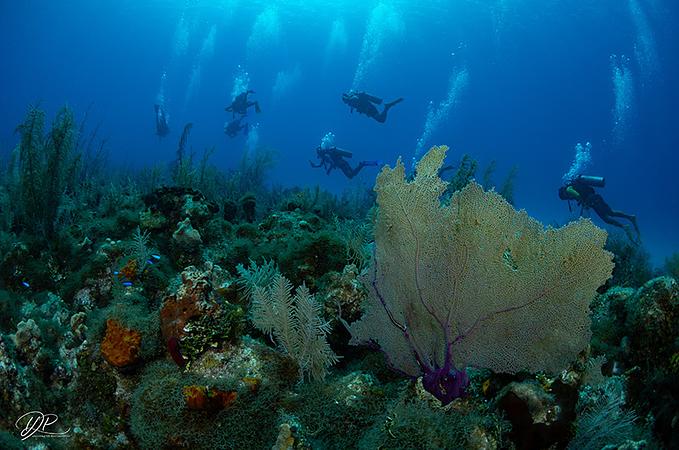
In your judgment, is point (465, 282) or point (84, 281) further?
point (84, 281)

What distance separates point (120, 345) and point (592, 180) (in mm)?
13776

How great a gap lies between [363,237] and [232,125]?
18659mm

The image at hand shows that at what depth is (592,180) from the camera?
12.7m

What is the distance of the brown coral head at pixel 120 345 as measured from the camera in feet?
12.2

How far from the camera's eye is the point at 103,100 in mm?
153375

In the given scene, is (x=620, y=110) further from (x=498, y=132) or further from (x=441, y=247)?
(x=441, y=247)

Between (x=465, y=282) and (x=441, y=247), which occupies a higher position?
(x=441, y=247)

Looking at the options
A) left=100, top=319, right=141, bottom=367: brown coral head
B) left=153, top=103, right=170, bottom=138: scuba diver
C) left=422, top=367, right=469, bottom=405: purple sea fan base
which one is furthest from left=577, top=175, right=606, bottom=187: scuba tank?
left=153, top=103, right=170, bottom=138: scuba diver

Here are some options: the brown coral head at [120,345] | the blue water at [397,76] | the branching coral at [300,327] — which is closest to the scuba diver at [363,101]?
the branching coral at [300,327]

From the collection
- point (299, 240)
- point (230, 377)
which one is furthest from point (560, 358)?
point (299, 240)

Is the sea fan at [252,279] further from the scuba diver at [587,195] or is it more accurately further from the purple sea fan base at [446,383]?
the scuba diver at [587,195]

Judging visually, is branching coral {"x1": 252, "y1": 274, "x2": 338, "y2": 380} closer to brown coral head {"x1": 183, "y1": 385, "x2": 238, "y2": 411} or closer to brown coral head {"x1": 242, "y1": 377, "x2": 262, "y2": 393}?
brown coral head {"x1": 242, "y1": 377, "x2": 262, "y2": 393}

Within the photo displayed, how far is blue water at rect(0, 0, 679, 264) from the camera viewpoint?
225ft

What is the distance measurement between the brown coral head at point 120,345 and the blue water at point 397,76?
47395mm
